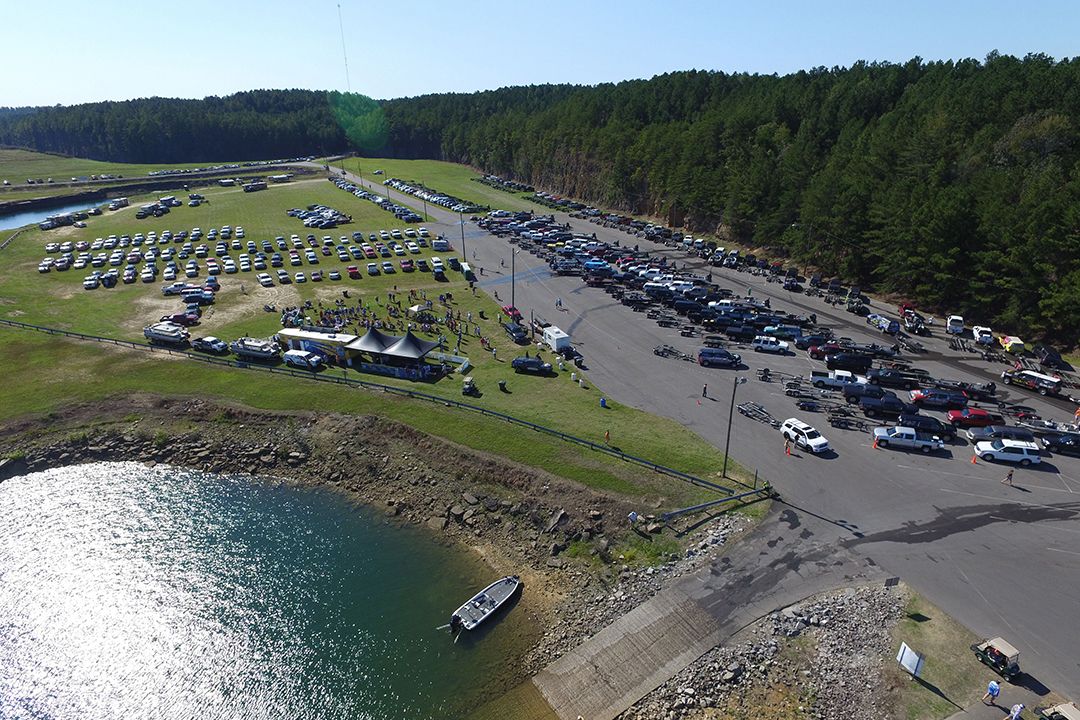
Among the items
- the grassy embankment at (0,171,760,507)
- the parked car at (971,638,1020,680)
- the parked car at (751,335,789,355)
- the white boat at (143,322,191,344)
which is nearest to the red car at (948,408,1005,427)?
the parked car at (751,335,789,355)

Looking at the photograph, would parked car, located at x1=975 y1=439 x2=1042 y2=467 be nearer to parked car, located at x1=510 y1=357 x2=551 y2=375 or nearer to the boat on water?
parked car, located at x1=510 y1=357 x2=551 y2=375

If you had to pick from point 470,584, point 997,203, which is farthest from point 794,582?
point 997,203

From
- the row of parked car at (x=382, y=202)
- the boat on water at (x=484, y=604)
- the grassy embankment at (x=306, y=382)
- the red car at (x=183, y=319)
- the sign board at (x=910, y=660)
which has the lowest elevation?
the boat on water at (x=484, y=604)

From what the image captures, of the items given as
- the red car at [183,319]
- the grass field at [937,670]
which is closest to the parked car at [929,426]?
the grass field at [937,670]

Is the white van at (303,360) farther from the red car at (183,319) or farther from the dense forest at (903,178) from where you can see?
the dense forest at (903,178)

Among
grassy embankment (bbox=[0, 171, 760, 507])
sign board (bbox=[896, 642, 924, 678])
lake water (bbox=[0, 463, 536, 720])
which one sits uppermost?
grassy embankment (bbox=[0, 171, 760, 507])

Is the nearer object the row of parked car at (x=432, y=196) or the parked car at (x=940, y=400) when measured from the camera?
the parked car at (x=940, y=400)

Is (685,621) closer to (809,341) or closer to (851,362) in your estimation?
(851,362)
